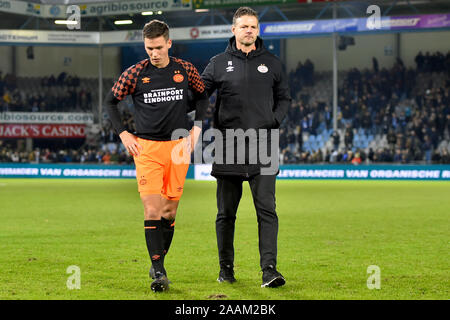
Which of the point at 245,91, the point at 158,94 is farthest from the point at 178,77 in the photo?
the point at 245,91

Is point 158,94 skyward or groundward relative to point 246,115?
skyward

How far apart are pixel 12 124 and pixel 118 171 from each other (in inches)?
460

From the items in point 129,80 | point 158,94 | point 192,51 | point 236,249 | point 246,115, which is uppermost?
point 192,51

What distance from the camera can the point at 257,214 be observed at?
6.92 m

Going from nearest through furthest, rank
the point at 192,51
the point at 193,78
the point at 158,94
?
the point at 158,94 → the point at 193,78 → the point at 192,51

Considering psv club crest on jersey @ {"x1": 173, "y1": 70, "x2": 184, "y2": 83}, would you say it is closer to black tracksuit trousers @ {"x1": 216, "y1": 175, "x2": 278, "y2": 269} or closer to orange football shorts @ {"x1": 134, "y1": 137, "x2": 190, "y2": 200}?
orange football shorts @ {"x1": 134, "y1": 137, "x2": 190, "y2": 200}

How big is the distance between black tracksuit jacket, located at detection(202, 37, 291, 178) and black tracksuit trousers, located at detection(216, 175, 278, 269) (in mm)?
137

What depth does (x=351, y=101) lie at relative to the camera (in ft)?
121

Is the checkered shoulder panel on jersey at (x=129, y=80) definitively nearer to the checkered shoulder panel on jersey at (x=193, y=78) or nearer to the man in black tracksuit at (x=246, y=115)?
the checkered shoulder panel on jersey at (x=193, y=78)

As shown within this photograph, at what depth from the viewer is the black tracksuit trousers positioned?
265 inches

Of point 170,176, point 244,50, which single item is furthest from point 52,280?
point 244,50

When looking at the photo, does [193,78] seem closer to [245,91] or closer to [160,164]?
[245,91]

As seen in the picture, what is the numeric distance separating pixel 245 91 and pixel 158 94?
2.82ft

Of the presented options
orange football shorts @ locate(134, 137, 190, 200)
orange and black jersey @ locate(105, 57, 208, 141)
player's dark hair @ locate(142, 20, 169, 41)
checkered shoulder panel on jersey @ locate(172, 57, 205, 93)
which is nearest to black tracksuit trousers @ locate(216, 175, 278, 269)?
orange football shorts @ locate(134, 137, 190, 200)
